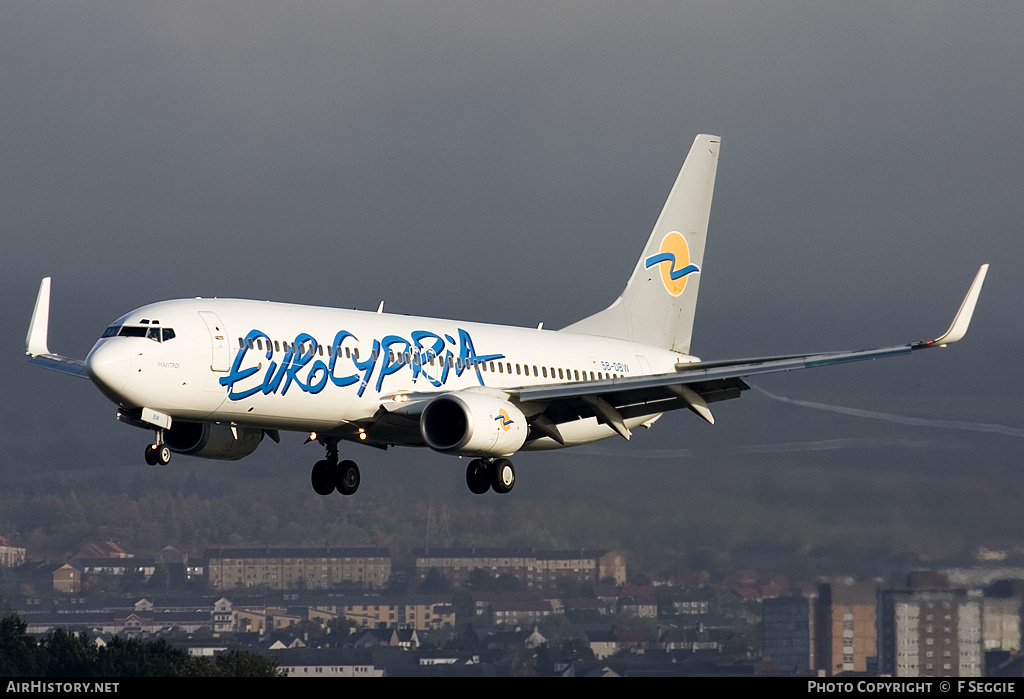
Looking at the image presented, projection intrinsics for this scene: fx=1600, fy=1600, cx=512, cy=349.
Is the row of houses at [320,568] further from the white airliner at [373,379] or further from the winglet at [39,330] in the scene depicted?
the winglet at [39,330]

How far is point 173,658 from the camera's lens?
8031 centimetres

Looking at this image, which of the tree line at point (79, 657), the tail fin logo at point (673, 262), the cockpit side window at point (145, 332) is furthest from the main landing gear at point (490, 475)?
the tree line at point (79, 657)

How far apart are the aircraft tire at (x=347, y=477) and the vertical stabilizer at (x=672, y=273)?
9.59 metres

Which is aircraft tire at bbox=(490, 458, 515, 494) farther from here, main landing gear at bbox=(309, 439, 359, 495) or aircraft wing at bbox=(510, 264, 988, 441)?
main landing gear at bbox=(309, 439, 359, 495)

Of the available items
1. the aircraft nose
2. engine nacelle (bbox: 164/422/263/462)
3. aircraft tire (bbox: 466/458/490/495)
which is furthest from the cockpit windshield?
aircraft tire (bbox: 466/458/490/495)

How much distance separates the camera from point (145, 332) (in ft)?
121

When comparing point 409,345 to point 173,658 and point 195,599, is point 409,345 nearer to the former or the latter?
point 195,599

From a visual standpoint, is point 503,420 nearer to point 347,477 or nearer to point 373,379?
point 373,379

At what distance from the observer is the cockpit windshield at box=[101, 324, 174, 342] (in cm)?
3669

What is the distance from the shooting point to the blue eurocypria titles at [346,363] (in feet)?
124

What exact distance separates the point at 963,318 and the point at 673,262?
17102 mm

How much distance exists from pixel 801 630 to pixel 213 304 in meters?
21.3
